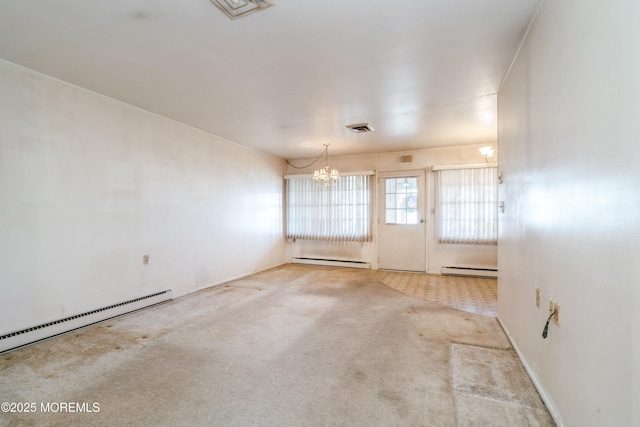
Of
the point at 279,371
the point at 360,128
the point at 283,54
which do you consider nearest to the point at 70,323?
the point at 279,371

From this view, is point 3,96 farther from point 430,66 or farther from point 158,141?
point 430,66

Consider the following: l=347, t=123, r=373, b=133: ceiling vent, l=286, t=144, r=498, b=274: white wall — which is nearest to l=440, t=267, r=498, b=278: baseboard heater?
l=286, t=144, r=498, b=274: white wall

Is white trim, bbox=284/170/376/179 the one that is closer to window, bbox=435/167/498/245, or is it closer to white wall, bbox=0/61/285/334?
window, bbox=435/167/498/245

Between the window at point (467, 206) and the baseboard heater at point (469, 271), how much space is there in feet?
1.60

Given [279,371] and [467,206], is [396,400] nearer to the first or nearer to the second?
[279,371]

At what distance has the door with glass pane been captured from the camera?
5809 mm

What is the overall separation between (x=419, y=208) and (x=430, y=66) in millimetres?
3601

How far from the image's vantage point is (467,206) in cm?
534

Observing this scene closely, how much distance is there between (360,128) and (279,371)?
3377mm

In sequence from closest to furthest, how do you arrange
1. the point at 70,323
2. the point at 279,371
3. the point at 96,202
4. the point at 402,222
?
1. the point at 279,371
2. the point at 70,323
3. the point at 96,202
4. the point at 402,222

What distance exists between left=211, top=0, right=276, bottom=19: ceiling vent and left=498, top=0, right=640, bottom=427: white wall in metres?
1.64

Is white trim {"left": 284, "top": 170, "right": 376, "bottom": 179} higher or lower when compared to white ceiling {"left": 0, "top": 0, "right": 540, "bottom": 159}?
lower

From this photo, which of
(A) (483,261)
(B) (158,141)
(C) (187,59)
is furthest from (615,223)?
(A) (483,261)

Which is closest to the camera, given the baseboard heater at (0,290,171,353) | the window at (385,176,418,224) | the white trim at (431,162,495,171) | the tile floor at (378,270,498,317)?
the baseboard heater at (0,290,171,353)
